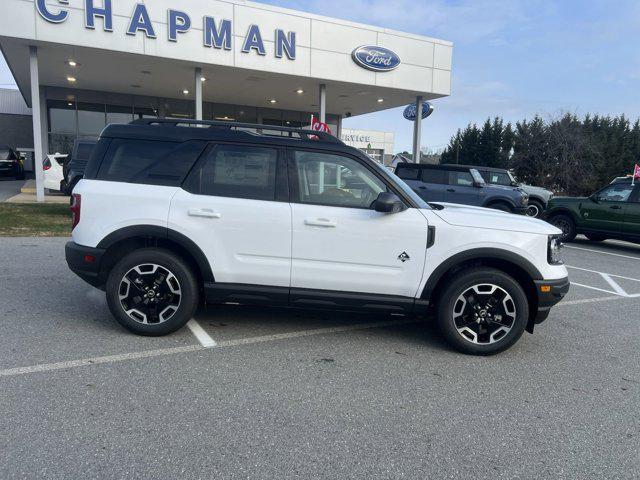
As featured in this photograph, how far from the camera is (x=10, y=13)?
1346 centimetres

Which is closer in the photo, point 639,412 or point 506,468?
point 506,468

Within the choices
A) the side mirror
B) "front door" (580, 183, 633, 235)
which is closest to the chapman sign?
"front door" (580, 183, 633, 235)

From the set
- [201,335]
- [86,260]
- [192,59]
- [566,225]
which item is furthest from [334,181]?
[192,59]

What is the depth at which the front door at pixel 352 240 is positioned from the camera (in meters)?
4.18

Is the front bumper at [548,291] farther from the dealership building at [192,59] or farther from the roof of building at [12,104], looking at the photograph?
the roof of building at [12,104]

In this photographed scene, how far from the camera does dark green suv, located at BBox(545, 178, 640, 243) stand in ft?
38.2

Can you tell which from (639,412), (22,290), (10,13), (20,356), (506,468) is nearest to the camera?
(506,468)

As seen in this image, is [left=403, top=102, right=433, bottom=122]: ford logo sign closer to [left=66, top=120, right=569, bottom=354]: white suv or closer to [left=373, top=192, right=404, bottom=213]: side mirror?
[left=66, top=120, right=569, bottom=354]: white suv

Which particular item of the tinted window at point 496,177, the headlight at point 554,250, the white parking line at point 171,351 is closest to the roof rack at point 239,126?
the white parking line at point 171,351

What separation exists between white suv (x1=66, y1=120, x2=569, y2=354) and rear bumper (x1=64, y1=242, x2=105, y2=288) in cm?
1

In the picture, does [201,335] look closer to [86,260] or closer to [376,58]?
[86,260]

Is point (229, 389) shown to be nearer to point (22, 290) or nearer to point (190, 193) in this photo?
point (190, 193)

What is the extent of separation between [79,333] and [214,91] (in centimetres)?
1944

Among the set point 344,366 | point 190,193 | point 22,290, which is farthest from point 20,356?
point 344,366
